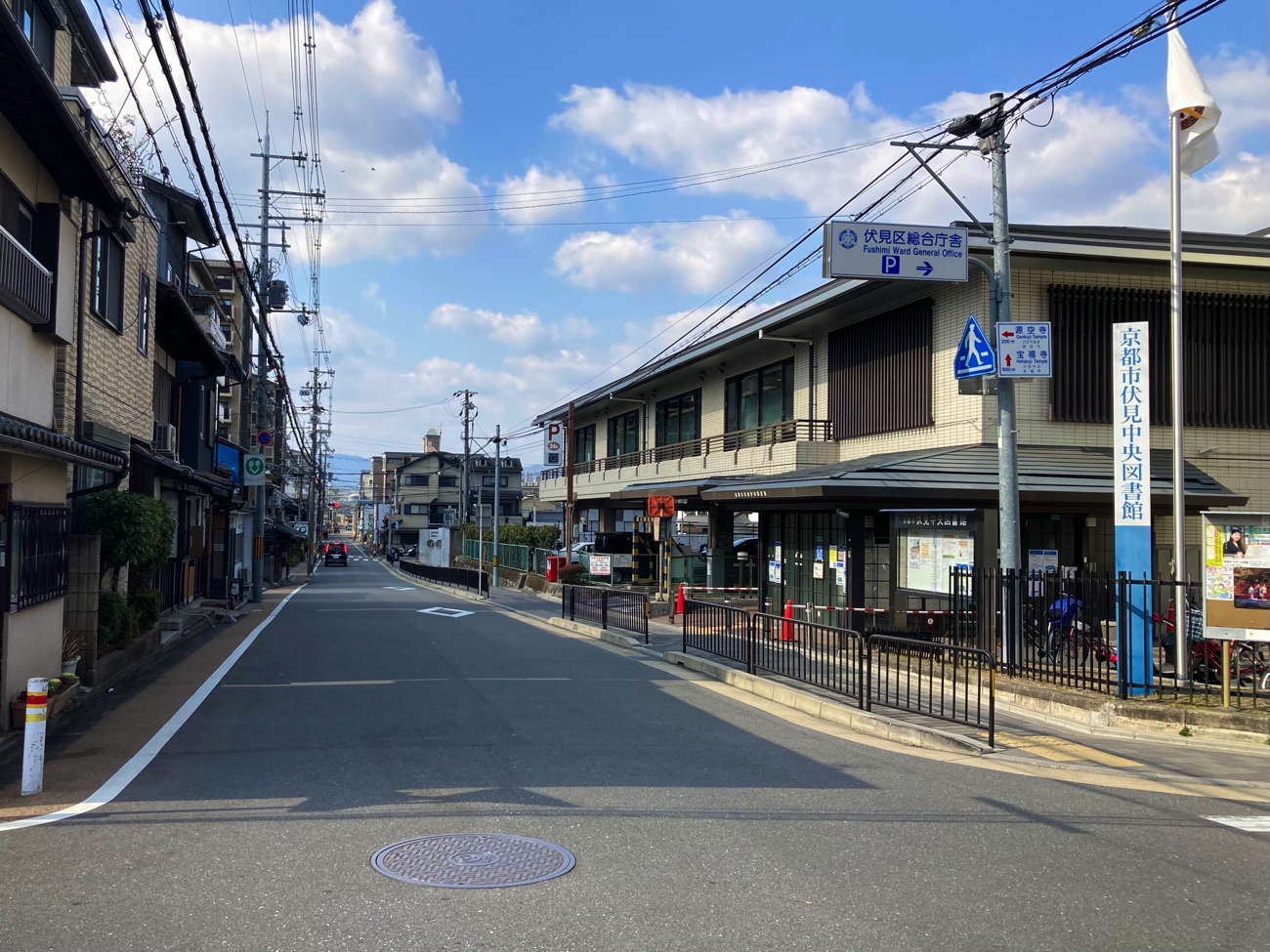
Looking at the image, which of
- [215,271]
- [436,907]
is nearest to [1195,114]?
[436,907]

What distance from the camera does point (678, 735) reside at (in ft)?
33.4

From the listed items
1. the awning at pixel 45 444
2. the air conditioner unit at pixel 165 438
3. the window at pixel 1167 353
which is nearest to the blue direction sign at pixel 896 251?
the window at pixel 1167 353

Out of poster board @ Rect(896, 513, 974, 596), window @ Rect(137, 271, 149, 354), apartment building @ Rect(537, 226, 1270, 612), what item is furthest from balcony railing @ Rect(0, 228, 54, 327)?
poster board @ Rect(896, 513, 974, 596)

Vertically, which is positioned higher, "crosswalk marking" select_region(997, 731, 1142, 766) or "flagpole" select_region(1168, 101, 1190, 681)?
"flagpole" select_region(1168, 101, 1190, 681)

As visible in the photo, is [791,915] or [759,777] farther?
[759,777]

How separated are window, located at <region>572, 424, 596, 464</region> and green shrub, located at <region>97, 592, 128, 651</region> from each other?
33.0m

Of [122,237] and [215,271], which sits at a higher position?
[215,271]

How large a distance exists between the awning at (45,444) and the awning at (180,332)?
9.15 m

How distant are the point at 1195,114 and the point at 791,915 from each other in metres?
12.6

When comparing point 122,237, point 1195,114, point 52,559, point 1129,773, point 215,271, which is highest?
point 215,271

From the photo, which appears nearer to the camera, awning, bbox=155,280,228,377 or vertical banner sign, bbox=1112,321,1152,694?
vertical banner sign, bbox=1112,321,1152,694

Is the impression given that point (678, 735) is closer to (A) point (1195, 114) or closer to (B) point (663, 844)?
(B) point (663, 844)

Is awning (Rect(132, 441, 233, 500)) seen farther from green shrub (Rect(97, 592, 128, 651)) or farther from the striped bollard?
the striped bollard

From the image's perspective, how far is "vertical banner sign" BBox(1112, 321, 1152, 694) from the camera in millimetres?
11320
